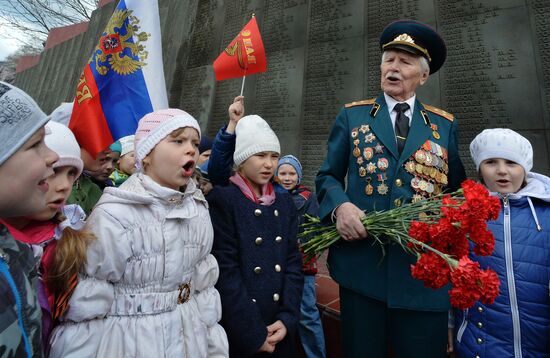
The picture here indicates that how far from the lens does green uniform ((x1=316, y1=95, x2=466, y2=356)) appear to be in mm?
1618

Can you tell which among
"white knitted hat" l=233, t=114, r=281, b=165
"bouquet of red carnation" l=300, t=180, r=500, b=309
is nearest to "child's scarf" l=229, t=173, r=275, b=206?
"white knitted hat" l=233, t=114, r=281, b=165

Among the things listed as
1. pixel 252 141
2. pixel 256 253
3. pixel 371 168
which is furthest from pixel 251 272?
pixel 371 168

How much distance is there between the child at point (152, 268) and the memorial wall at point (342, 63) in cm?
379

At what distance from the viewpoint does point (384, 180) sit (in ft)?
5.75

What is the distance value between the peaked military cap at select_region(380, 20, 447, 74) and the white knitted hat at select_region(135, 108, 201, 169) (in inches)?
50.6

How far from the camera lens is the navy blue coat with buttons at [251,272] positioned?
162cm

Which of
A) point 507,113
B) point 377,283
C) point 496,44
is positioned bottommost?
point 377,283

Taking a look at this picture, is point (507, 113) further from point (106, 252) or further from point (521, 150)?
point (106, 252)

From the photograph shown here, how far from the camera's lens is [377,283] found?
1657mm

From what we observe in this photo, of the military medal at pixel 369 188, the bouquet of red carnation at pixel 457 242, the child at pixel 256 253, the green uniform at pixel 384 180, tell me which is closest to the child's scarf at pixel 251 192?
the child at pixel 256 253

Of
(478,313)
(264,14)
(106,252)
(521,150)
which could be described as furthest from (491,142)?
(264,14)

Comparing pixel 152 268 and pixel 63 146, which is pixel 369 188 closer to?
pixel 152 268

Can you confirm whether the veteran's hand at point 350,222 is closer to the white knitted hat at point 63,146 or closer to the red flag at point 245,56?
the red flag at point 245,56

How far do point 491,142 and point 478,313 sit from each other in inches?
38.5
